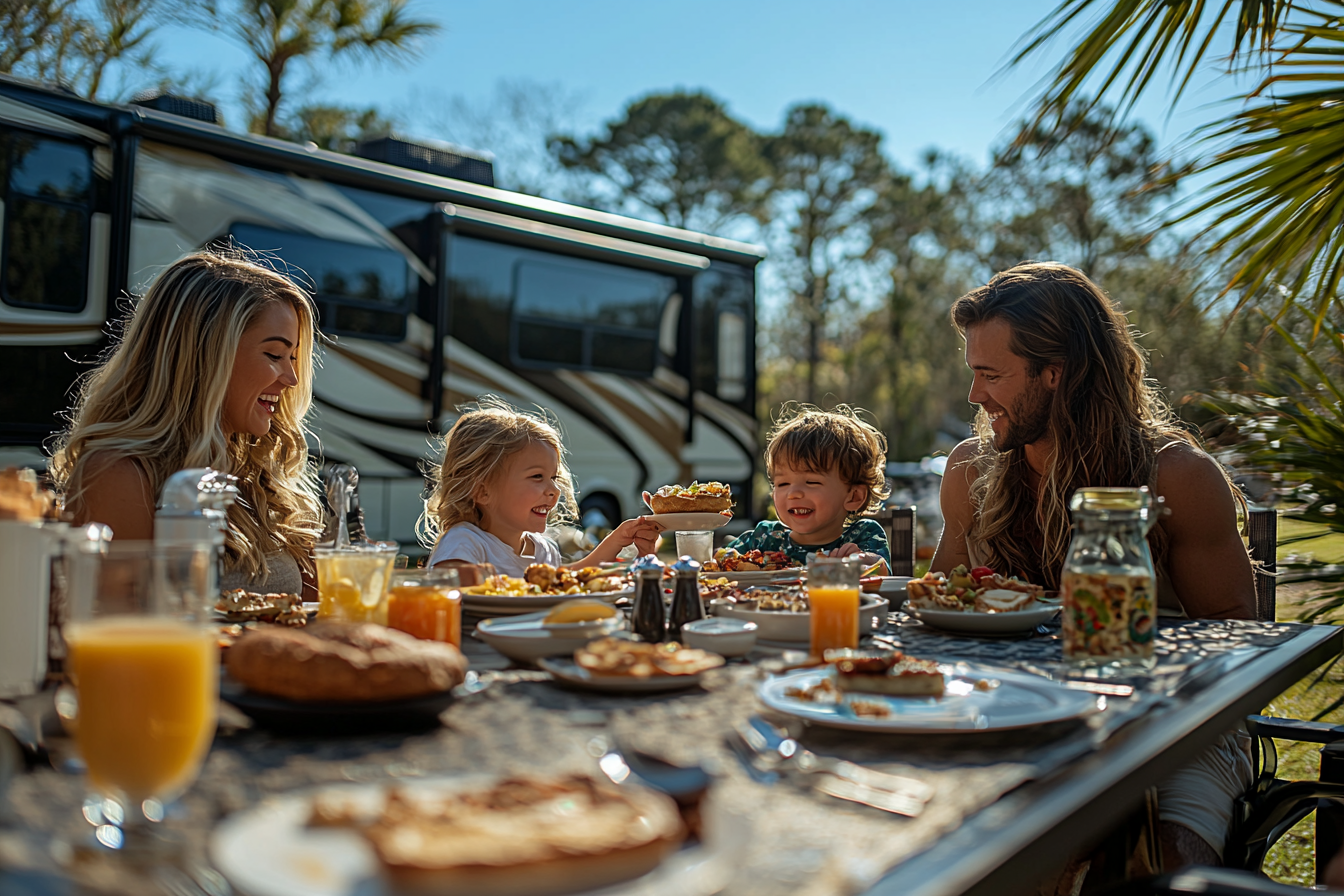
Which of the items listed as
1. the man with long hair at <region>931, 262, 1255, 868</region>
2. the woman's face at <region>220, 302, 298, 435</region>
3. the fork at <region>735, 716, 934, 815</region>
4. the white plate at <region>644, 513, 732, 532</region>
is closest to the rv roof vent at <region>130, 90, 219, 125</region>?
the woman's face at <region>220, 302, 298, 435</region>

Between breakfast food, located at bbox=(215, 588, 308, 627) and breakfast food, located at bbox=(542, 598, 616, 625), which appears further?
breakfast food, located at bbox=(215, 588, 308, 627)

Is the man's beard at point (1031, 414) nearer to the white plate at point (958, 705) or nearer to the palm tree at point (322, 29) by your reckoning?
the white plate at point (958, 705)

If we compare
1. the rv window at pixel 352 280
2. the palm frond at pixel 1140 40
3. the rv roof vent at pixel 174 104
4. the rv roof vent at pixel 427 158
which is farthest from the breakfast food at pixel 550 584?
the rv roof vent at pixel 427 158

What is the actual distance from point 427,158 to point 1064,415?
622 centimetres

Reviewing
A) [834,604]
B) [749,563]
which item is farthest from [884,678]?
[749,563]

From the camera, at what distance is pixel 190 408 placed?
2.61m

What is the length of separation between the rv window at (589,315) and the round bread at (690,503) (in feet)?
19.0

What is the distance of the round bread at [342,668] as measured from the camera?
3.80ft

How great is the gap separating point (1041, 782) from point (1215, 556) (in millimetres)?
1681

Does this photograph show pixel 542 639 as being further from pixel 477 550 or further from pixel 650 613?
pixel 477 550

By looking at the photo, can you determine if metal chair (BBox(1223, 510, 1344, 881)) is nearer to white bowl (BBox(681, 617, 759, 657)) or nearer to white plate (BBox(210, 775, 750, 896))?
white bowl (BBox(681, 617, 759, 657))

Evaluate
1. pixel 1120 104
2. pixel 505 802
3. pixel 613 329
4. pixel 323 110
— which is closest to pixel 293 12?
pixel 323 110

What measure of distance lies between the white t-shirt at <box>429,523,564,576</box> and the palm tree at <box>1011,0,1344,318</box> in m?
2.15

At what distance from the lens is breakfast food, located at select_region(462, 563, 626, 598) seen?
2100mm
